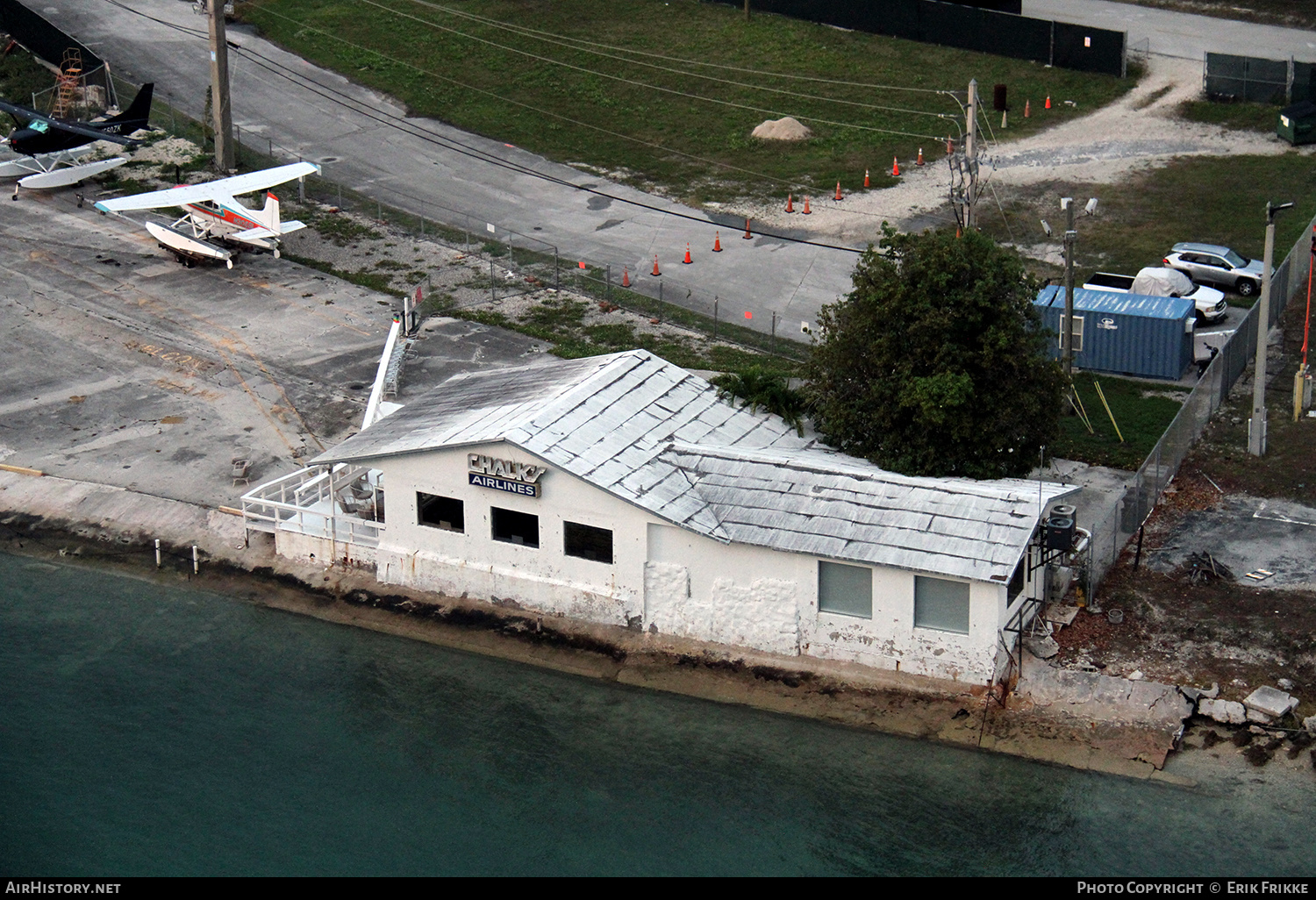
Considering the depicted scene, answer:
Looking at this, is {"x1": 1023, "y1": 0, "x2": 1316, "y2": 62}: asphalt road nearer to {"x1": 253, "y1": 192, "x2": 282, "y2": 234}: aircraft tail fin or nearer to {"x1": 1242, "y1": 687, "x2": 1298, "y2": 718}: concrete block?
{"x1": 253, "y1": 192, "x2": 282, "y2": 234}: aircraft tail fin

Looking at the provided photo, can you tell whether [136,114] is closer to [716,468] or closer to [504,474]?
[504,474]

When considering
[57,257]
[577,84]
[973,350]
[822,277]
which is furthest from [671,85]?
[973,350]

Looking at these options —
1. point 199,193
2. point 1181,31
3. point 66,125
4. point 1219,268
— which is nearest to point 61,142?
point 66,125

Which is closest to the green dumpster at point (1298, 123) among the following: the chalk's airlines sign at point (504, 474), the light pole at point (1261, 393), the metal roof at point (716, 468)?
the light pole at point (1261, 393)

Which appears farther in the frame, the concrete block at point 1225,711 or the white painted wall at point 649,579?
the white painted wall at point 649,579

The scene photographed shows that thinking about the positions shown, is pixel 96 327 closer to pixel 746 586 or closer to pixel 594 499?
pixel 594 499

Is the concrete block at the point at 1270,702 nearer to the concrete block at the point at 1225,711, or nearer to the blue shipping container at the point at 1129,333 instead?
the concrete block at the point at 1225,711
